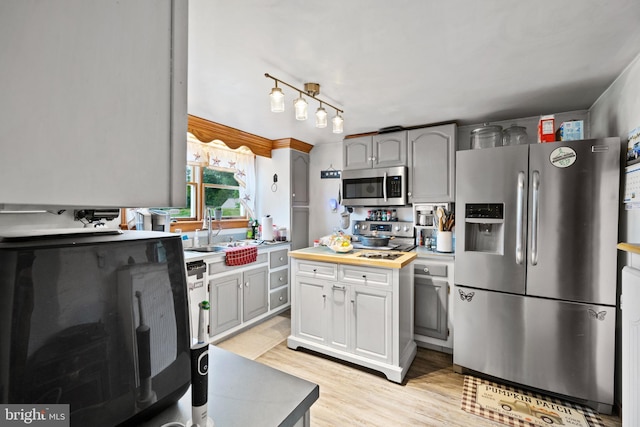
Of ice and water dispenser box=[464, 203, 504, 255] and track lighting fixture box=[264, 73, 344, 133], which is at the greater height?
track lighting fixture box=[264, 73, 344, 133]

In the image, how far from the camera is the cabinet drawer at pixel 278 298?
3590 millimetres

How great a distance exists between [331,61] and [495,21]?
2.83 feet

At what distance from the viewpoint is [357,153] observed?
11.5 feet

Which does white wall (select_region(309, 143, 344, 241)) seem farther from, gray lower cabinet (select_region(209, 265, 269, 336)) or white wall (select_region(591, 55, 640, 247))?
white wall (select_region(591, 55, 640, 247))

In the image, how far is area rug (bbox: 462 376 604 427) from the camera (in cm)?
186

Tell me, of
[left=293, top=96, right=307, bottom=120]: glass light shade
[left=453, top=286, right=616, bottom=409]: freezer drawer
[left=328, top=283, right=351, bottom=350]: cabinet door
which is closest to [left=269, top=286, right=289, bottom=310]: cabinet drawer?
[left=328, top=283, right=351, bottom=350]: cabinet door

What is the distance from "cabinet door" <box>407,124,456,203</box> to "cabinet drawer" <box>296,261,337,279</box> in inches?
51.0

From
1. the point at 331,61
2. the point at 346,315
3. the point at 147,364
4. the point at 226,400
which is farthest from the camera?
the point at 346,315

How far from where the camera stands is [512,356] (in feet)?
7.16

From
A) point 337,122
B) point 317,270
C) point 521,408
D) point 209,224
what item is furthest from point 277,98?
point 521,408

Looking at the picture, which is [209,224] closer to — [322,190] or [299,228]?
[299,228]

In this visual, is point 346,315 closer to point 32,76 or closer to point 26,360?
point 26,360

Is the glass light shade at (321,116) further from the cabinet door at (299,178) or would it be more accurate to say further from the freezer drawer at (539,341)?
the cabinet door at (299,178)

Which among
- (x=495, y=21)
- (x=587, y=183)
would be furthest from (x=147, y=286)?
(x=587, y=183)
